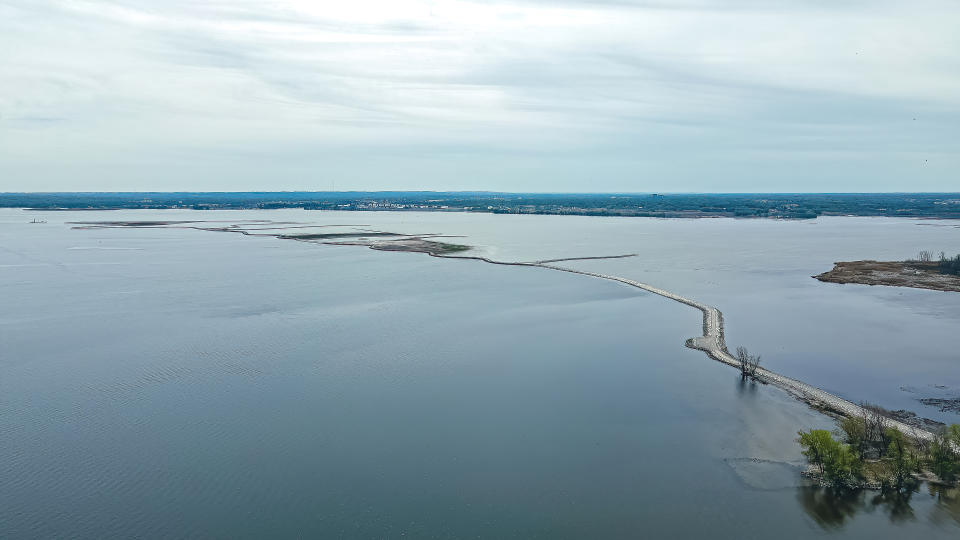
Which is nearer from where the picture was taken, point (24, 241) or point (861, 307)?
point (861, 307)

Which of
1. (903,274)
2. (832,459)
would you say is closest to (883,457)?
(832,459)

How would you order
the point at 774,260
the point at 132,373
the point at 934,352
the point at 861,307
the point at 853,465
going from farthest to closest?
the point at 774,260, the point at 861,307, the point at 934,352, the point at 132,373, the point at 853,465

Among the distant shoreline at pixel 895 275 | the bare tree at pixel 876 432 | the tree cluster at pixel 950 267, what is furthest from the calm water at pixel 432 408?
the tree cluster at pixel 950 267

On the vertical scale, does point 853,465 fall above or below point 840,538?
above

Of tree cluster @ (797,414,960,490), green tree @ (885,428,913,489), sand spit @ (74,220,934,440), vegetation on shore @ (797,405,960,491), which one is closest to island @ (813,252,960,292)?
sand spit @ (74,220,934,440)

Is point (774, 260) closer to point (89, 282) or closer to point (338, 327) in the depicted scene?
point (338, 327)

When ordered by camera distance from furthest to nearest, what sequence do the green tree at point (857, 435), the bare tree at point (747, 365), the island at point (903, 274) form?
1. the island at point (903, 274)
2. the bare tree at point (747, 365)
3. the green tree at point (857, 435)

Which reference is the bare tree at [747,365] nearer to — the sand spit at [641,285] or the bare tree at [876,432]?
the sand spit at [641,285]

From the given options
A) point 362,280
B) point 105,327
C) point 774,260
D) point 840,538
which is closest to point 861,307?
point 774,260
